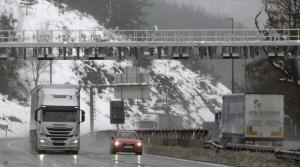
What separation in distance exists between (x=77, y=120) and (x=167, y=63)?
9927 cm

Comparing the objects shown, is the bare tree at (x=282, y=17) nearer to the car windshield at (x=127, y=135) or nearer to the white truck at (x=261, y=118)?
the car windshield at (x=127, y=135)

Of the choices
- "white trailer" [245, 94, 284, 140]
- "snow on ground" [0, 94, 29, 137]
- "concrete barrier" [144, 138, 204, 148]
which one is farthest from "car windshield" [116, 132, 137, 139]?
"snow on ground" [0, 94, 29, 137]

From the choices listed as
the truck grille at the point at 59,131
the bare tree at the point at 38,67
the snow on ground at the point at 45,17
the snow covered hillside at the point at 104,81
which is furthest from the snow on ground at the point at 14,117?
the truck grille at the point at 59,131

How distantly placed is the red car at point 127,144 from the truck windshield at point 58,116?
343cm

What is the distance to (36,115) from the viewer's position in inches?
1704

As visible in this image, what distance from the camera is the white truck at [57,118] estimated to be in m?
43.1

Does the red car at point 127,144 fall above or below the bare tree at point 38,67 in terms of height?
below

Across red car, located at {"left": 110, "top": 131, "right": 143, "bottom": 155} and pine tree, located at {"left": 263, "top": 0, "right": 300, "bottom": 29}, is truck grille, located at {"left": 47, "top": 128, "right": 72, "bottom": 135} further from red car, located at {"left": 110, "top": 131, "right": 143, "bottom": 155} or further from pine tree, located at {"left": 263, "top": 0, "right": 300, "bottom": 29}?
pine tree, located at {"left": 263, "top": 0, "right": 300, "bottom": 29}

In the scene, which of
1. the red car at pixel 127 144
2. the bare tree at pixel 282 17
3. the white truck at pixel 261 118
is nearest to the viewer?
the white truck at pixel 261 118

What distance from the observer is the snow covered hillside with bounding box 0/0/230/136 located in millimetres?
111000

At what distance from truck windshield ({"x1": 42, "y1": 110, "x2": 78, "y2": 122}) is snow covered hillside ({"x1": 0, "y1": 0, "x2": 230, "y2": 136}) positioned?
5791 centimetres

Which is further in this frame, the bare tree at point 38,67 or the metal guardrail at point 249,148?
the bare tree at point 38,67

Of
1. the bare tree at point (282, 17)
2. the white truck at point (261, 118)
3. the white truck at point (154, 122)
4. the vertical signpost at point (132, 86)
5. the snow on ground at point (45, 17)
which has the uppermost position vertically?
the snow on ground at point (45, 17)

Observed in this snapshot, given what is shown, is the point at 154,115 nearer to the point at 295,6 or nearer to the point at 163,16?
the point at 295,6
